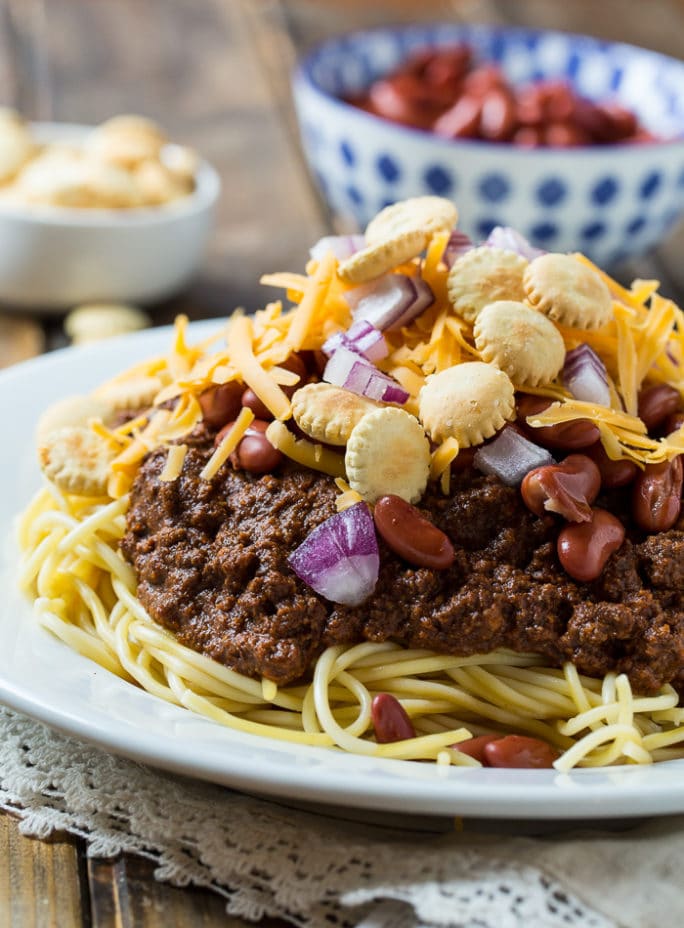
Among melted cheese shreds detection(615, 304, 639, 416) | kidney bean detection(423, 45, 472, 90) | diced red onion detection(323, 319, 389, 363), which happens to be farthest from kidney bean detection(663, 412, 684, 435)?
kidney bean detection(423, 45, 472, 90)

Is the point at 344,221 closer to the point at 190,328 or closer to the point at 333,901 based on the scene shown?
the point at 190,328

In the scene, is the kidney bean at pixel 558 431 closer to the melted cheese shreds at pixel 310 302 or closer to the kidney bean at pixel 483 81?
the melted cheese shreds at pixel 310 302

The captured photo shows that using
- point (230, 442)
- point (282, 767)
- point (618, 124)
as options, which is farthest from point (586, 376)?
point (618, 124)

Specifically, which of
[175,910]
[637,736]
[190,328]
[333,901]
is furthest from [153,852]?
[190,328]

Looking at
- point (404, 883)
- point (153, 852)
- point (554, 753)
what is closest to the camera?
point (404, 883)

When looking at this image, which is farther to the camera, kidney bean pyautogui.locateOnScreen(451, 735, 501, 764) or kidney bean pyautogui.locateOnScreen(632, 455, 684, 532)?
kidney bean pyautogui.locateOnScreen(632, 455, 684, 532)

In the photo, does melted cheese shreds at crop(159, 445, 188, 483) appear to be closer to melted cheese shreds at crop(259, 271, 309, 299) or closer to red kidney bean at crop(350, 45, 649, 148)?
melted cheese shreds at crop(259, 271, 309, 299)
